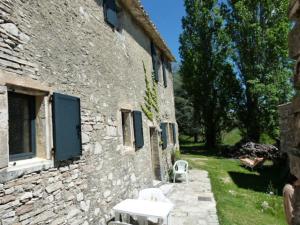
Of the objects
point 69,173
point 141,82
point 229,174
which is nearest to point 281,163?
point 229,174

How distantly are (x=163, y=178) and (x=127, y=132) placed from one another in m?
3.35

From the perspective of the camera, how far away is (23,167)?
150 inches

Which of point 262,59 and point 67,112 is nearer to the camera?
point 67,112

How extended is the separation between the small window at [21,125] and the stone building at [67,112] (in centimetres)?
1

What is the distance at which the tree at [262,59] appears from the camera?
65.3 ft

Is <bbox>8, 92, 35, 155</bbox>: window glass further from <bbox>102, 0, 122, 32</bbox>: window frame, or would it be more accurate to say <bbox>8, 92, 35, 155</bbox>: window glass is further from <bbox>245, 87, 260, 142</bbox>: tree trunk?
<bbox>245, 87, 260, 142</bbox>: tree trunk

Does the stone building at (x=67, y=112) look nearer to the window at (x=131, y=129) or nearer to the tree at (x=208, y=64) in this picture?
the window at (x=131, y=129)

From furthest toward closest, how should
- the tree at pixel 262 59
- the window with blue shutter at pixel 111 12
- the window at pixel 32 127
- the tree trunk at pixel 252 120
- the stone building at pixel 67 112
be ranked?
the tree trunk at pixel 252 120 < the tree at pixel 262 59 < the window with blue shutter at pixel 111 12 < the stone building at pixel 67 112 < the window at pixel 32 127

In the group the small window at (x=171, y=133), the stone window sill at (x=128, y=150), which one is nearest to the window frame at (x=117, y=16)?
the stone window sill at (x=128, y=150)

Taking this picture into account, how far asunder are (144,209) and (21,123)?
273cm

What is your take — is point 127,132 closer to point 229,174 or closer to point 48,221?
point 48,221

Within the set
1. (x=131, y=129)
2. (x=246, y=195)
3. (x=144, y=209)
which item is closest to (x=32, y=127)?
(x=144, y=209)

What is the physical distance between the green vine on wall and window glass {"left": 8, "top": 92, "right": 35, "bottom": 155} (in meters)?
5.13

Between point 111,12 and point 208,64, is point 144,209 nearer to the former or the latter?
point 111,12
